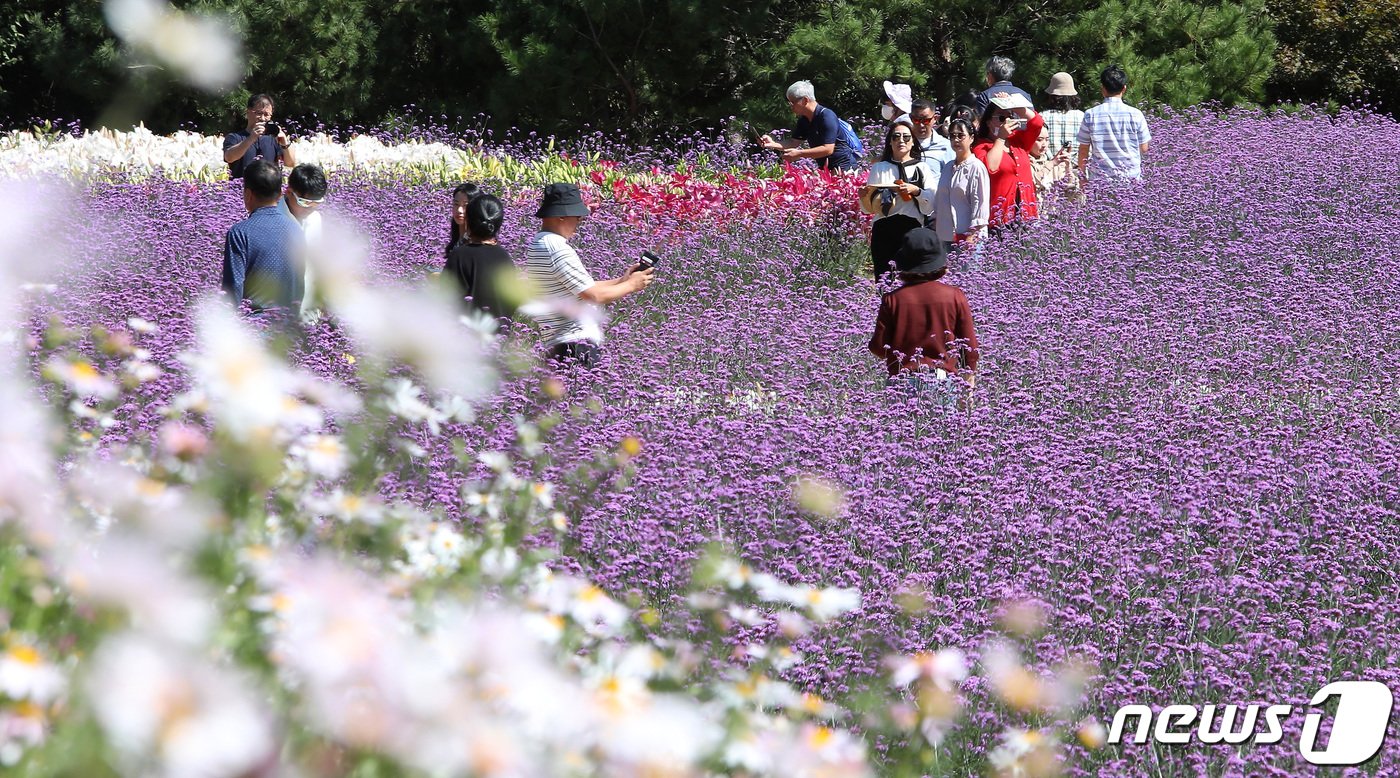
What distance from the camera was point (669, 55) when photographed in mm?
17953

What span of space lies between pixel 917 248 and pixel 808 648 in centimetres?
267

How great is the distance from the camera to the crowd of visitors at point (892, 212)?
5.68m

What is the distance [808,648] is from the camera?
3.50 meters

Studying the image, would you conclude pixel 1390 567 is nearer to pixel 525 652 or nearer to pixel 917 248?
pixel 917 248

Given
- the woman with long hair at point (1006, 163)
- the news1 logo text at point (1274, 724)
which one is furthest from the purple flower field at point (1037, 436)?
the woman with long hair at point (1006, 163)

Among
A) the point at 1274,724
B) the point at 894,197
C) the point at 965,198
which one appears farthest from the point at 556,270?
the point at 965,198

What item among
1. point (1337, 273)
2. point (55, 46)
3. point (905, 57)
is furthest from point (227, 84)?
point (55, 46)

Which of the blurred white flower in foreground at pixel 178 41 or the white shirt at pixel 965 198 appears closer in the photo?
the blurred white flower in foreground at pixel 178 41

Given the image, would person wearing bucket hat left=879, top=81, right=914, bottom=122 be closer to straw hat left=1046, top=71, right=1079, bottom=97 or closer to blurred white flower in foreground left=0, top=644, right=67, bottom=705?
straw hat left=1046, top=71, right=1079, bottom=97

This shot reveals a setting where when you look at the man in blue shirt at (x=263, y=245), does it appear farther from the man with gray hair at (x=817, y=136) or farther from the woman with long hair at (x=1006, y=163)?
the man with gray hair at (x=817, y=136)

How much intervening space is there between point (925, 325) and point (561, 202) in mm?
1427

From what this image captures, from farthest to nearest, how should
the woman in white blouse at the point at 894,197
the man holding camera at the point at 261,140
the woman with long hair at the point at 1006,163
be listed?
the woman with long hair at the point at 1006,163 → the man holding camera at the point at 261,140 → the woman in white blouse at the point at 894,197

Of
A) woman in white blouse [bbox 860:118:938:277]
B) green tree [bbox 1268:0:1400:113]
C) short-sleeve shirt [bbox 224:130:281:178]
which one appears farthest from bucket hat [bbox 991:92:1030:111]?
green tree [bbox 1268:0:1400:113]

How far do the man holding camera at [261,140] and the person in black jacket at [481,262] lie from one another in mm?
3360
